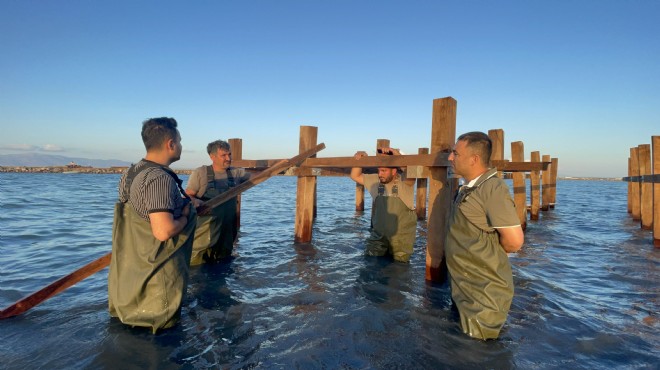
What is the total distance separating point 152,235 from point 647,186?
50.6 feet

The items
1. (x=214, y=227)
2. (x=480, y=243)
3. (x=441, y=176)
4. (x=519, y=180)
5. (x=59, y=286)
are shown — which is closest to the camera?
(x=480, y=243)

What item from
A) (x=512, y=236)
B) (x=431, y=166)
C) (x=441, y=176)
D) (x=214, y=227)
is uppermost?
(x=431, y=166)

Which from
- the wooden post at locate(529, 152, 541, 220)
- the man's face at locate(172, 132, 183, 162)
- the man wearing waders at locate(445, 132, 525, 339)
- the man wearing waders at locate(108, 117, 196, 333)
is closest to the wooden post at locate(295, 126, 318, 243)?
the man's face at locate(172, 132, 183, 162)

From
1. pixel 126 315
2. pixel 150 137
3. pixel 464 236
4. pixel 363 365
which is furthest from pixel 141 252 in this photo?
pixel 464 236

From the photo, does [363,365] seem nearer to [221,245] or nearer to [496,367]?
[496,367]

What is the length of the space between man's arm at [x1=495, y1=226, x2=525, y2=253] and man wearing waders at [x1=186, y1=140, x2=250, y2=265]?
197 inches

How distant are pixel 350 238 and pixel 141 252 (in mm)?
7341

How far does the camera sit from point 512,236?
3.52m

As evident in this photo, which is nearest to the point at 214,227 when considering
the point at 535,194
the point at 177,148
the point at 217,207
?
the point at 217,207

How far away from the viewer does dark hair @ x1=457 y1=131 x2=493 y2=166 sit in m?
3.86

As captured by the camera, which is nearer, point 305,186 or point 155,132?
point 155,132

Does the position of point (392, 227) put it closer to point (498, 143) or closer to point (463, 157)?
point (463, 157)

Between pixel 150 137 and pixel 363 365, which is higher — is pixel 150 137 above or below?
above

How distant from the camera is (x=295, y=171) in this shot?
27.7ft
